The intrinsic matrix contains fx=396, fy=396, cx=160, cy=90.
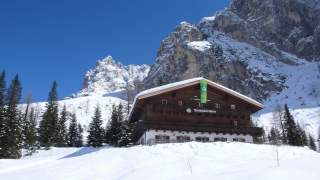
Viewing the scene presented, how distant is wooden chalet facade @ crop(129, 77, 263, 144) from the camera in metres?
40.6

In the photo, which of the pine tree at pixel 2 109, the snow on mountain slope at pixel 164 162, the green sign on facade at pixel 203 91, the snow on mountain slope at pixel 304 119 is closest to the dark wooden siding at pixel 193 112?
the green sign on facade at pixel 203 91

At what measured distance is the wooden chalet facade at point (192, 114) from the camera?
40.6 meters

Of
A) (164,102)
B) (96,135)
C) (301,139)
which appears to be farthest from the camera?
(96,135)

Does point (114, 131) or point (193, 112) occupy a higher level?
point (114, 131)

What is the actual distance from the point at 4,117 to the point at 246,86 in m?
142

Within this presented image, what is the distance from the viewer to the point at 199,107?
43.6m

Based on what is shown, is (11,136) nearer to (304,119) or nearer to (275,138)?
(275,138)

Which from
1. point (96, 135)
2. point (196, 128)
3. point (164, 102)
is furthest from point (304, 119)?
point (164, 102)

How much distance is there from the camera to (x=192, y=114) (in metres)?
43.0

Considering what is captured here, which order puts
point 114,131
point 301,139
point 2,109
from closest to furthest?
1. point 2,109
2. point 301,139
3. point 114,131

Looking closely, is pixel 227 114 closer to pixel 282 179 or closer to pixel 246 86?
pixel 282 179

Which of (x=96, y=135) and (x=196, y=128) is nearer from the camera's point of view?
(x=196, y=128)

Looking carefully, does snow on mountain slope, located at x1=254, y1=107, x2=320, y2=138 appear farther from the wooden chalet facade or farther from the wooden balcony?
the wooden balcony

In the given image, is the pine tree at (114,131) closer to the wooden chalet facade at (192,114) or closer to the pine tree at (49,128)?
the pine tree at (49,128)
